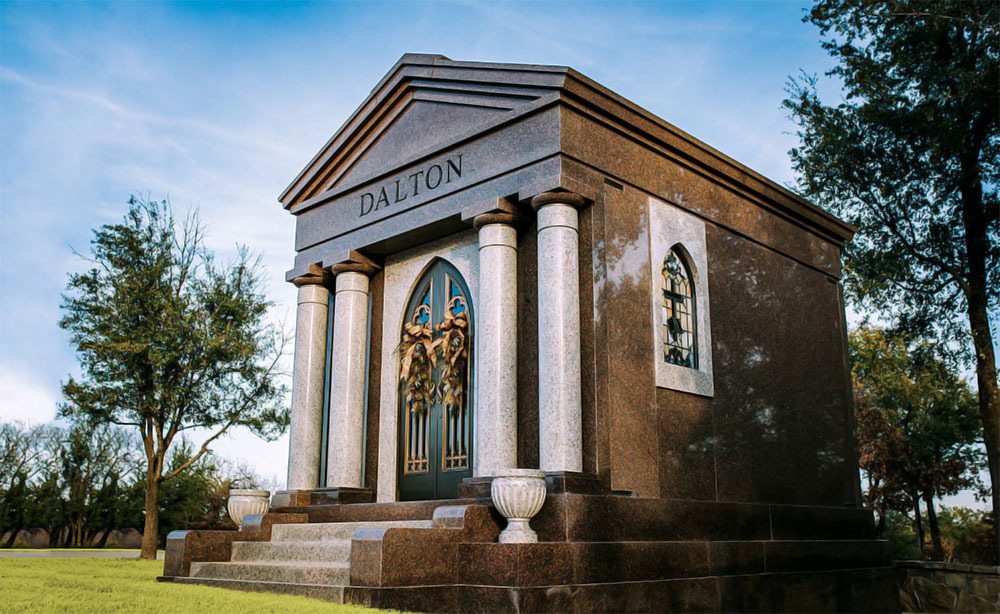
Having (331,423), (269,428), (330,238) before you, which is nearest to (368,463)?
(331,423)

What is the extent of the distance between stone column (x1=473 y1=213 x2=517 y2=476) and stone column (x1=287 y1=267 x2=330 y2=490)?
3.19 meters

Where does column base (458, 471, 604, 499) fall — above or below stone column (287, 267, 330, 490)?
below

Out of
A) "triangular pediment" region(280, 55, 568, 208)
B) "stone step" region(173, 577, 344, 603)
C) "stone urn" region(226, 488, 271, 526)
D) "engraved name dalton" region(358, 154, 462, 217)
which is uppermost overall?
"triangular pediment" region(280, 55, 568, 208)

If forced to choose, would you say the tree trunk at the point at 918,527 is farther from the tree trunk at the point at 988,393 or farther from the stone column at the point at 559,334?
the stone column at the point at 559,334

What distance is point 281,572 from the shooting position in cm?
880

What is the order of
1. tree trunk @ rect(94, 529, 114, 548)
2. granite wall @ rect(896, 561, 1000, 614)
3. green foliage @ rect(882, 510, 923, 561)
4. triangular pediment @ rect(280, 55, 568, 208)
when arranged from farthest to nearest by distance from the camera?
tree trunk @ rect(94, 529, 114, 548) → green foliage @ rect(882, 510, 923, 561) → granite wall @ rect(896, 561, 1000, 614) → triangular pediment @ rect(280, 55, 568, 208)

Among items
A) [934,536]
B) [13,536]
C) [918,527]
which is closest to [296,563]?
[934,536]

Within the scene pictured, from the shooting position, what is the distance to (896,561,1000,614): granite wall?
12305mm

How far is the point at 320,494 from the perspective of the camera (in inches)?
448

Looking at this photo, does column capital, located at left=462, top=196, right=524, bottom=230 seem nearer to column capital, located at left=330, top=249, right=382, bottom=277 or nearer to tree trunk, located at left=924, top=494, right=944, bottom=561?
column capital, located at left=330, top=249, right=382, bottom=277

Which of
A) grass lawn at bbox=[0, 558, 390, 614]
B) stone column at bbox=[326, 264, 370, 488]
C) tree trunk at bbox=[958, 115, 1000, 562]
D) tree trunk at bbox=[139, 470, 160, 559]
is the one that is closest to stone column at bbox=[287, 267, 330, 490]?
stone column at bbox=[326, 264, 370, 488]

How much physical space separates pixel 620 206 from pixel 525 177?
1.26 metres

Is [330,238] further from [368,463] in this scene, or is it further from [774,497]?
[774,497]

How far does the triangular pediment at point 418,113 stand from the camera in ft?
33.0
